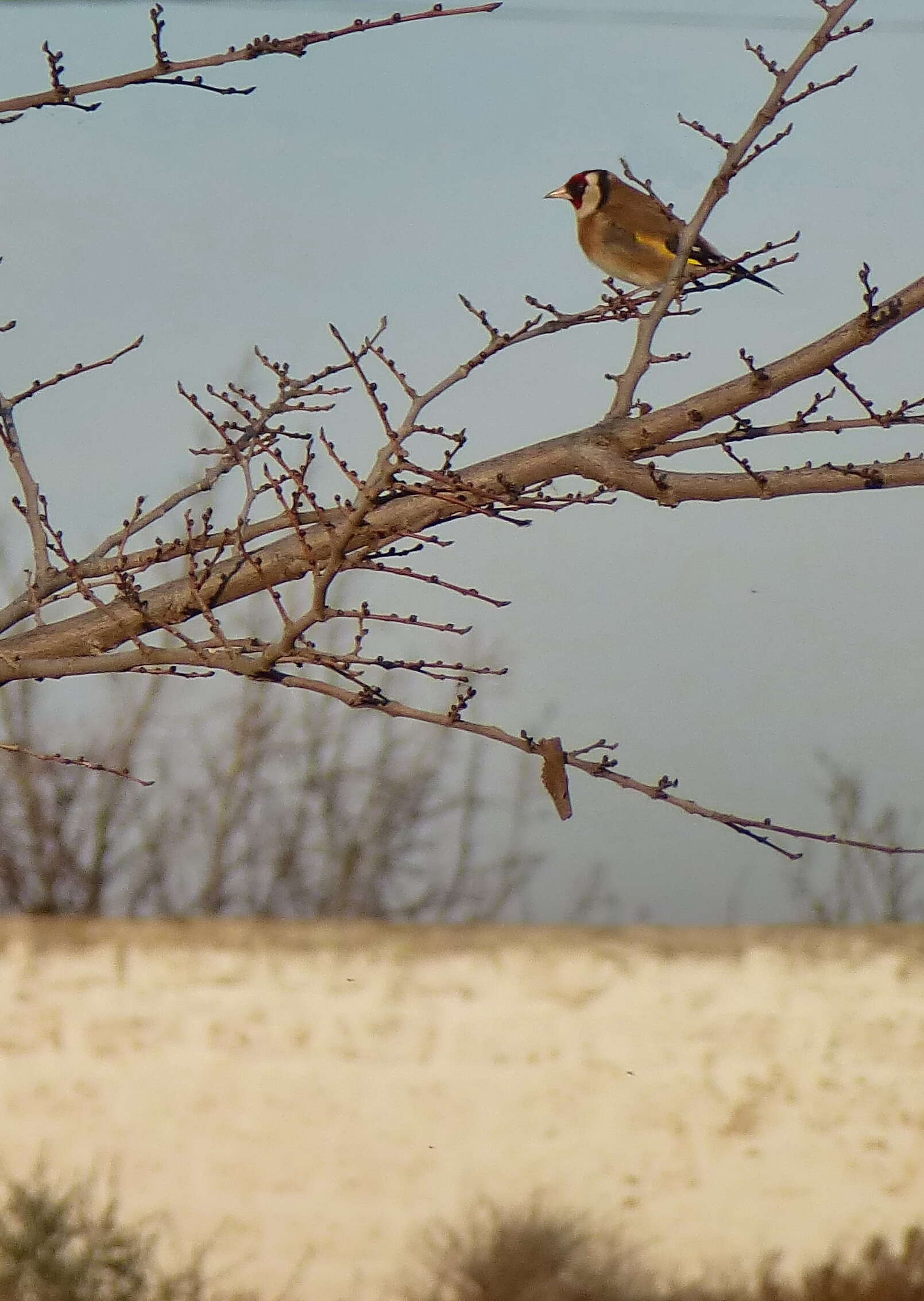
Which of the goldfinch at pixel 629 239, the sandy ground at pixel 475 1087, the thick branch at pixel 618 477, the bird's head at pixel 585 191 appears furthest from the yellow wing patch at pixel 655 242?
the sandy ground at pixel 475 1087

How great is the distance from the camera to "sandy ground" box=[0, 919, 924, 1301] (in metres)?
5.71

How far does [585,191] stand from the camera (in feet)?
19.9

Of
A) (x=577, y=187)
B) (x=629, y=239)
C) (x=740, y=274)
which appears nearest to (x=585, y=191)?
(x=577, y=187)

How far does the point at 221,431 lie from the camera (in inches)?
128

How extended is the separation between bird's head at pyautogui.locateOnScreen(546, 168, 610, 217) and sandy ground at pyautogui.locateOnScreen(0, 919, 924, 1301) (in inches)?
111

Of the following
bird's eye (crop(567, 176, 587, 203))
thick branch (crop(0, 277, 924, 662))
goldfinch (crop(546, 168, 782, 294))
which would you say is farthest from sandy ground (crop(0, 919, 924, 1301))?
thick branch (crop(0, 277, 924, 662))

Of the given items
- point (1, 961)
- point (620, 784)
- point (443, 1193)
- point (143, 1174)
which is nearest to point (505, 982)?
point (443, 1193)

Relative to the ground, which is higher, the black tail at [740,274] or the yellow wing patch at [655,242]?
the yellow wing patch at [655,242]

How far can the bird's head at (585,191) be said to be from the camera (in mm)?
5836

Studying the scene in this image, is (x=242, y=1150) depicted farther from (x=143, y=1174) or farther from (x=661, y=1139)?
(x=661, y=1139)

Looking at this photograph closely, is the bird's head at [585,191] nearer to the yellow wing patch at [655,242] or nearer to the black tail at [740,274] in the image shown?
the yellow wing patch at [655,242]

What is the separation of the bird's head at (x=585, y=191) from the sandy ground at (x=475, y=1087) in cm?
282

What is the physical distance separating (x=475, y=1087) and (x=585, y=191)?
3533mm

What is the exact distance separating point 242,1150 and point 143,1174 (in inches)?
15.2
